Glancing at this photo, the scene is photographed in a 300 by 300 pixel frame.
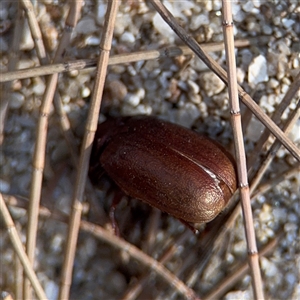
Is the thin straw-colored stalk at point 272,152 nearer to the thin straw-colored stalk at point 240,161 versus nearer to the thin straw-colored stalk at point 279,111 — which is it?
A: the thin straw-colored stalk at point 279,111

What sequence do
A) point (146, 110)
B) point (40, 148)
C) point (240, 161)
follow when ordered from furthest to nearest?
1. point (146, 110)
2. point (40, 148)
3. point (240, 161)

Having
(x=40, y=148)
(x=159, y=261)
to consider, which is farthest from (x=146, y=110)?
(x=159, y=261)

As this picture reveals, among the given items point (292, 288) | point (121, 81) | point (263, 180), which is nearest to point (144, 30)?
point (121, 81)

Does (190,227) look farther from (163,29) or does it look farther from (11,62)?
(11,62)

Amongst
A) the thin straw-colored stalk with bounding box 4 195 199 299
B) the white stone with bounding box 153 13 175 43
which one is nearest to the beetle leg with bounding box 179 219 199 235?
the thin straw-colored stalk with bounding box 4 195 199 299

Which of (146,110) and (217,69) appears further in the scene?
(146,110)

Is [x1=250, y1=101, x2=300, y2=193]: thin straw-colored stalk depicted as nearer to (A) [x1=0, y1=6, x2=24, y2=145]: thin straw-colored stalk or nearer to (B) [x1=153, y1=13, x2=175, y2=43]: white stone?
(B) [x1=153, y1=13, x2=175, y2=43]: white stone
